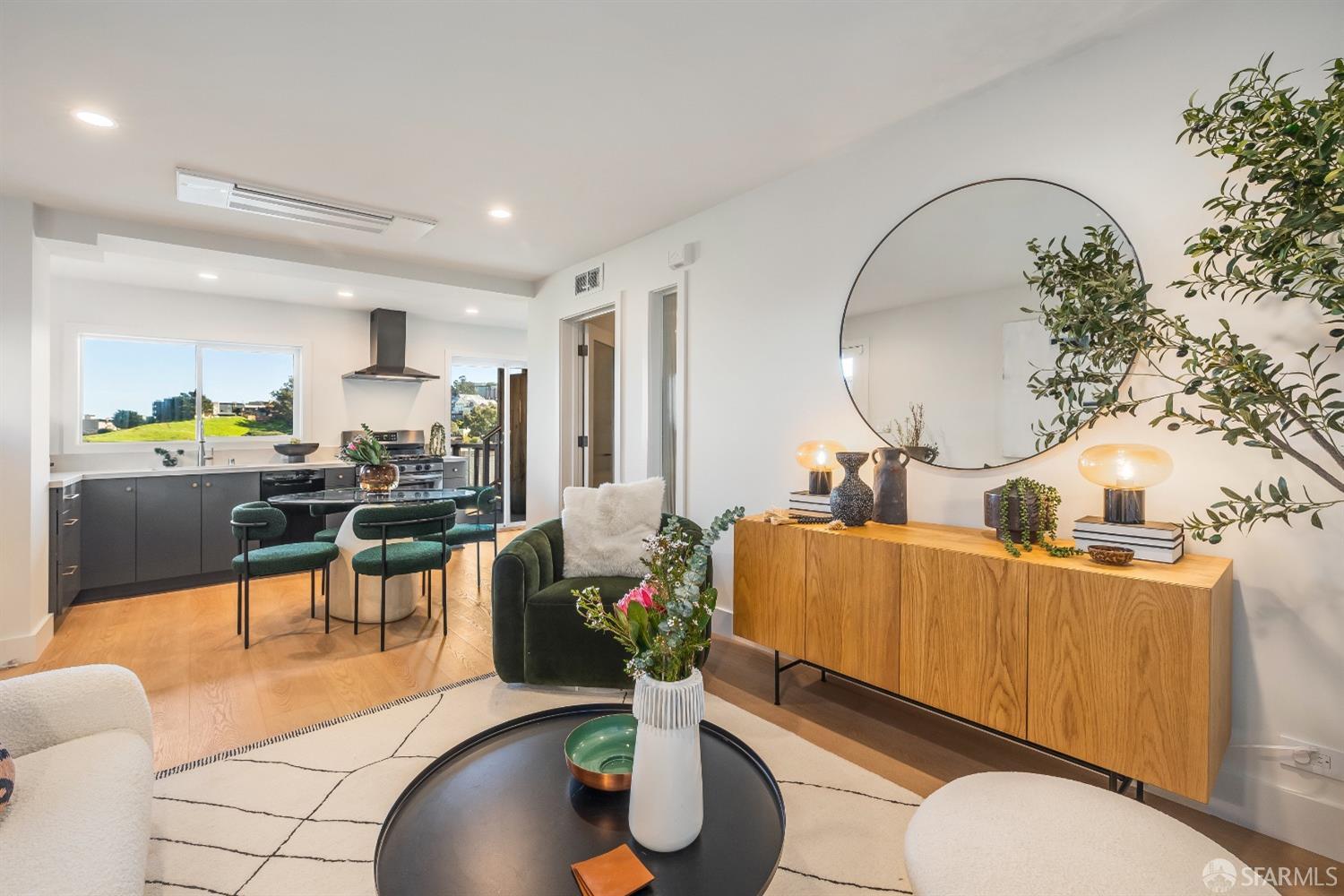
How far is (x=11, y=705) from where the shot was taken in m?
1.49

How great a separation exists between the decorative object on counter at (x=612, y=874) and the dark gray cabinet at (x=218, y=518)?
194 inches

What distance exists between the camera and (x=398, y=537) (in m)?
3.46

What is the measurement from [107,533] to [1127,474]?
20.0 feet

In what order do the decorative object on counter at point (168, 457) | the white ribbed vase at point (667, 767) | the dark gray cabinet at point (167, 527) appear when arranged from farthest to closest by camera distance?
the decorative object on counter at point (168, 457) < the dark gray cabinet at point (167, 527) < the white ribbed vase at point (667, 767)

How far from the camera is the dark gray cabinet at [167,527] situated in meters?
4.50

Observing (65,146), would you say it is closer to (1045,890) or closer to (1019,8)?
(1019,8)

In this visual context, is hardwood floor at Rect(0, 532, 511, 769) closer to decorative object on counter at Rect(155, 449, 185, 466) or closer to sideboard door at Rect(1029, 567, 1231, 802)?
decorative object on counter at Rect(155, 449, 185, 466)

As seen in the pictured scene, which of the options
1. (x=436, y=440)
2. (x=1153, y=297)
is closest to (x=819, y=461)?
(x=1153, y=297)

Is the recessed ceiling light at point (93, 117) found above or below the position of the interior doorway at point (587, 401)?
above

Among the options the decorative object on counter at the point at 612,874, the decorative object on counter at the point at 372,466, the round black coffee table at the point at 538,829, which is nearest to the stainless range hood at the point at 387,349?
the decorative object on counter at the point at 372,466

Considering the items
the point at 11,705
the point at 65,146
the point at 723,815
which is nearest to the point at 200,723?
the point at 11,705

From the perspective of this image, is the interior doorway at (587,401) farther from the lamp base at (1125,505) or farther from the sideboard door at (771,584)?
the lamp base at (1125,505)

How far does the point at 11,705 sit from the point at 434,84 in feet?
7.66

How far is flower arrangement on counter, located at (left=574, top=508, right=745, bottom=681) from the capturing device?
1.23 meters
